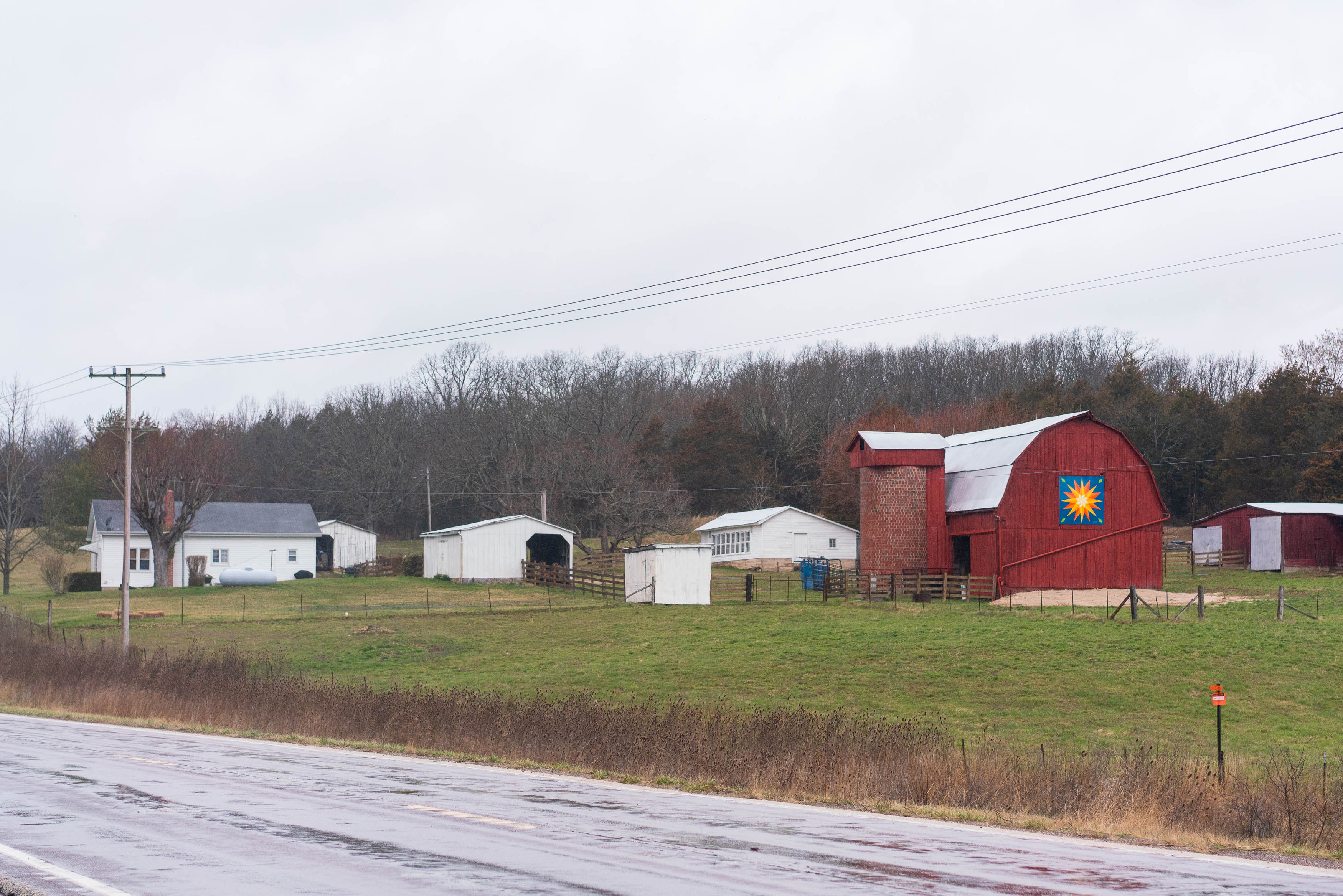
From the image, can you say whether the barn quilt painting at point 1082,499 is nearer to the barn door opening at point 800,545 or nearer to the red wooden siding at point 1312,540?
the red wooden siding at point 1312,540

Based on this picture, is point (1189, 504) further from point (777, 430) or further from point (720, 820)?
point (720, 820)

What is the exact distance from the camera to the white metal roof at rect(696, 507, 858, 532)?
71125 mm

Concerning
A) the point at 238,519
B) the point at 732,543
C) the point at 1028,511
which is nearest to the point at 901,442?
the point at 1028,511

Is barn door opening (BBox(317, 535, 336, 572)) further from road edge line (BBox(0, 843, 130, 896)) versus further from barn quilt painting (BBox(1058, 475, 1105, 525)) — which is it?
road edge line (BBox(0, 843, 130, 896))

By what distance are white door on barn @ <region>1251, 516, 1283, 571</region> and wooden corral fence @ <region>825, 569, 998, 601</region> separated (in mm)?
19965

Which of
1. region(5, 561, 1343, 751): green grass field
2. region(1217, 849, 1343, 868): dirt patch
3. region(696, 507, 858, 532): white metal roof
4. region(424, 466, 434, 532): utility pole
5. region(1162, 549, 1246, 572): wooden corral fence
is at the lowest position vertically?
region(5, 561, 1343, 751): green grass field

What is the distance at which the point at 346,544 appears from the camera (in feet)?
255

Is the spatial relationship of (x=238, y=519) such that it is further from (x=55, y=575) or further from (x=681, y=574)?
(x=681, y=574)

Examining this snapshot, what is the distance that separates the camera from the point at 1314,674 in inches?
1006

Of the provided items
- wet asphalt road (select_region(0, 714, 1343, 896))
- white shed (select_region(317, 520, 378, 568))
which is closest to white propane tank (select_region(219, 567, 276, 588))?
white shed (select_region(317, 520, 378, 568))

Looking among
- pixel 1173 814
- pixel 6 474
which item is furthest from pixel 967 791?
pixel 6 474

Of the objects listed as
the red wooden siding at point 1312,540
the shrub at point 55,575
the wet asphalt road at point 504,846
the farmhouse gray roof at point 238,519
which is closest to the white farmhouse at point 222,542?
the farmhouse gray roof at point 238,519

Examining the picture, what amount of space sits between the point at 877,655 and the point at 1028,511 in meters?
18.6

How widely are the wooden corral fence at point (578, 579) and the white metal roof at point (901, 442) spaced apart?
484 inches
